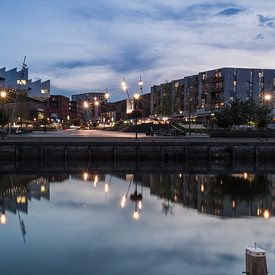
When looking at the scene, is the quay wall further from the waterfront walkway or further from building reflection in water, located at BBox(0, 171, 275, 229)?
building reflection in water, located at BBox(0, 171, 275, 229)

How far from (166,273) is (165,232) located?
19.5 feet

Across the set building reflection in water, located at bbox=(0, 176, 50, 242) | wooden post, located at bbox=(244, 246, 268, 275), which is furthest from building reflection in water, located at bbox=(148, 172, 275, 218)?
wooden post, located at bbox=(244, 246, 268, 275)

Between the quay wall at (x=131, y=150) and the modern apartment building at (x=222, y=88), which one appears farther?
the modern apartment building at (x=222, y=88)

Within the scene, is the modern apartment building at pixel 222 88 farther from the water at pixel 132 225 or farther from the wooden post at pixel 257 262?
the wooden post at pixel 257 262

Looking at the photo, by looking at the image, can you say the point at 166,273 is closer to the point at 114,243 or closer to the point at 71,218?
the point at 114,243

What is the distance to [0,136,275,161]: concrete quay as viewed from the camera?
57188 millimetres

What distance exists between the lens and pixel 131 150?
58594 millimetres

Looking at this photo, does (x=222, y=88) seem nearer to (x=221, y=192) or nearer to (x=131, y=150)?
(x=131, y=150)

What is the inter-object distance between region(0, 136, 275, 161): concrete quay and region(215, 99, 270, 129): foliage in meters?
31.1

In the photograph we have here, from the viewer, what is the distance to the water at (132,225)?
1565 cm

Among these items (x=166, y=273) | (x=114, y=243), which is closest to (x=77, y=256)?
(x=114, y=243)

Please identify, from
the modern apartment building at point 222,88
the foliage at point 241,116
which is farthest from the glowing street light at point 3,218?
the modern apartment building at point 222,88

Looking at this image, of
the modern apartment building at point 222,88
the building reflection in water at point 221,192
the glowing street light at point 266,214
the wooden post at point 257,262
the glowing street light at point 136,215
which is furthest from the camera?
the modern apartment building at point 222,88

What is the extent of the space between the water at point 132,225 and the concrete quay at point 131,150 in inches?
659
